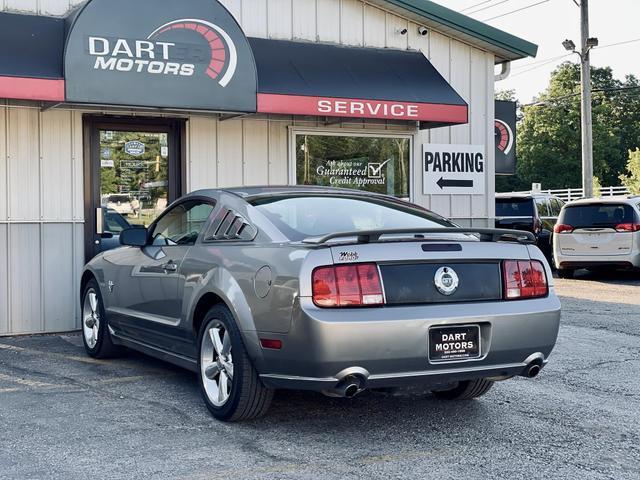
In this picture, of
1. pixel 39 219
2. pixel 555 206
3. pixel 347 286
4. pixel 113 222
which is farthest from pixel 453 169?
pixel 555 206

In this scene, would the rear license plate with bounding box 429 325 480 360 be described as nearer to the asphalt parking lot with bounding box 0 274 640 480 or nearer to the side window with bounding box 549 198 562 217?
the asphalt parking lot with bounding box 0 274 640 480

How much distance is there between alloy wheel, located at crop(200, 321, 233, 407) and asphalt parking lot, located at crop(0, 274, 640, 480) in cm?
19

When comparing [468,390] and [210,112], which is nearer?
[468,390]

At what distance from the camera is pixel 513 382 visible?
695 centimetres

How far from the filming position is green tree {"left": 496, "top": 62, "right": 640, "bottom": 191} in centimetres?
6488

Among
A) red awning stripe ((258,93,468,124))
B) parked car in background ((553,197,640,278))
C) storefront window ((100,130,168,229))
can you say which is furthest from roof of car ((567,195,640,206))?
storefront window ((100,130,168,229))

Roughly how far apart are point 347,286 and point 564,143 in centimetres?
6427

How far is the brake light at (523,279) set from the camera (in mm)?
5406

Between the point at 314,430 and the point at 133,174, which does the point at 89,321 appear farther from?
the point at 314,430

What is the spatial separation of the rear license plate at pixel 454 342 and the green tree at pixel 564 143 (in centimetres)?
6118

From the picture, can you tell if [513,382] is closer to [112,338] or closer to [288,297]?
[288,297]

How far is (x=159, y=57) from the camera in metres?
9.34

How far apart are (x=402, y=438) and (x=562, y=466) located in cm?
99

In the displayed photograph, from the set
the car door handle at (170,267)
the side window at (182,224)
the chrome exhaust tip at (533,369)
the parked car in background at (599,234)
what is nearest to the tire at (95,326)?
the side window at (182,224)
